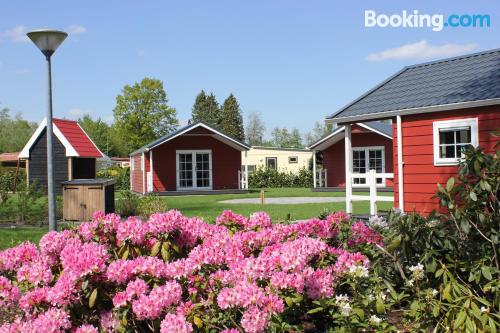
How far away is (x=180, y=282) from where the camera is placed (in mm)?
3369

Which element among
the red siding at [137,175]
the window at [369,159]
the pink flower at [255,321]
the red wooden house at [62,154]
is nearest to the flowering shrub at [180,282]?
the pink flower at [255,321]

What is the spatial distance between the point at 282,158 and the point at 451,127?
1366 inches

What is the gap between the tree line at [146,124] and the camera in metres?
72.8

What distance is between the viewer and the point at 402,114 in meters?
12.4

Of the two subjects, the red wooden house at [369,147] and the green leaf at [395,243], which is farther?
the red wooden house at [369,147]

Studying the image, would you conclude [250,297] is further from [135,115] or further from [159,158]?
[135,115]

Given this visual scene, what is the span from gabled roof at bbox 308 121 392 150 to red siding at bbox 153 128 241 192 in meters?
5.48

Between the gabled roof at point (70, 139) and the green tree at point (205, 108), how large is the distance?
63.0 m

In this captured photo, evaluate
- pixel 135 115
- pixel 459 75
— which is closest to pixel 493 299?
pixel 459 75

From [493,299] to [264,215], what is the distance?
70.6 inches

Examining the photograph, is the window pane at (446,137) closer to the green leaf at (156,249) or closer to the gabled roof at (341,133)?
the green leaf at (156,249)

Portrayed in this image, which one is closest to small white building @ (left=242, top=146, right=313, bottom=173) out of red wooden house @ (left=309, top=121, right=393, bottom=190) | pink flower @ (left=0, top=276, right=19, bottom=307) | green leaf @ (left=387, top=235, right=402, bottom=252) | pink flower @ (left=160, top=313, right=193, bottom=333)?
red wooden house @ (left=309, top=121, right=393, bottom=190)

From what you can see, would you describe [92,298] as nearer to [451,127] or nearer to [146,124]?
[451,127]

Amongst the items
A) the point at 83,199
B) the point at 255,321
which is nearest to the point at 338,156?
the point at 83,199
